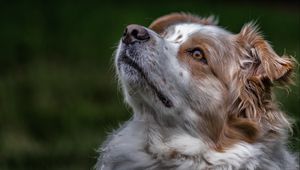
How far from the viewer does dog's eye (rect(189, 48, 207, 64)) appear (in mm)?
8305

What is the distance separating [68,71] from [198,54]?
A: 849 cm

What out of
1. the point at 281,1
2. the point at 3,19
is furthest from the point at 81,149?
the point at 281,1

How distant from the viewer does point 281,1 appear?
89.6ft

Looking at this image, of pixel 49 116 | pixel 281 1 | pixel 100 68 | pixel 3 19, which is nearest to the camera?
pixel 49 116

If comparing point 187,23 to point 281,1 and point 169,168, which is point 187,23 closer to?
point 169,168

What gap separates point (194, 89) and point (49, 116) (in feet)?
20.7

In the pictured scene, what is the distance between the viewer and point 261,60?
8.23 metres

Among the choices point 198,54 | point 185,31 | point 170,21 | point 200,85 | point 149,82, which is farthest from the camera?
point 170,21

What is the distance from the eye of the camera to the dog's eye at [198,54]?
27.2 feet

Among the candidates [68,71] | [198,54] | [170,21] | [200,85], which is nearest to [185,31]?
[198,54]

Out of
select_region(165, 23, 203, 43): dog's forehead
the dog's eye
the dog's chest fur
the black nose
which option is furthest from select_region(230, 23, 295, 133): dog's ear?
the black nose

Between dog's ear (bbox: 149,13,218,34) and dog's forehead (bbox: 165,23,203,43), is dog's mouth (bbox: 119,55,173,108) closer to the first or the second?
dog's forehead (bbox: 165,23,203,43)

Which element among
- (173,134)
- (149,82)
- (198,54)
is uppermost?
(198,54)

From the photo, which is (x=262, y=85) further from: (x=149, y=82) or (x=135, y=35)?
(x=135, y=35)
